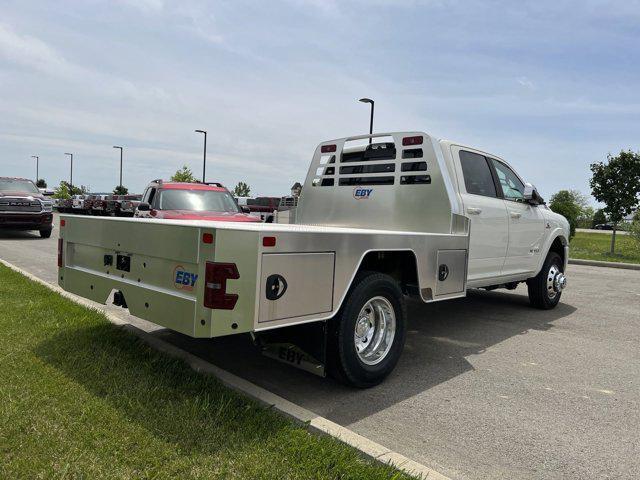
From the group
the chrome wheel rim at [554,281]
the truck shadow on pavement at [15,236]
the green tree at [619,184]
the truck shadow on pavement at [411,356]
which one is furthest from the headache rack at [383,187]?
the green tree at [619,184]

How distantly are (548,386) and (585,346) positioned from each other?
1.69 m

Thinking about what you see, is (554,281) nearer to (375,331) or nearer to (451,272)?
(451,272)

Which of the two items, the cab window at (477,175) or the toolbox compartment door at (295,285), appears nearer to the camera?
the toolbox compartment door at (295,285)

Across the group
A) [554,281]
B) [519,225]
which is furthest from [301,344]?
[554,281]

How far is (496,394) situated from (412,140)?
109 inches

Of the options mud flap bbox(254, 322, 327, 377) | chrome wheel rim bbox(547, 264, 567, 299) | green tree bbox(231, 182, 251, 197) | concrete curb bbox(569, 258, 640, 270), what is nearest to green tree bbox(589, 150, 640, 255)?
concrete curb bbox(569, 258, 640, 270)

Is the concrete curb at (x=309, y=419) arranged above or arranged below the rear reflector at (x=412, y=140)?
below

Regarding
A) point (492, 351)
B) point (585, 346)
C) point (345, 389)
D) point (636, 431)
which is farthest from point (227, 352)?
point (585, 346)

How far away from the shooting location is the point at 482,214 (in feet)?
19.4

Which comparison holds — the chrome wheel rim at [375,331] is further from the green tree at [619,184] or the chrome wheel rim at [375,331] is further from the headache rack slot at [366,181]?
the green tree at [619,184]

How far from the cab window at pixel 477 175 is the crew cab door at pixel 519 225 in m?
0.24

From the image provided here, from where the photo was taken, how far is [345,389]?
14.0 feet

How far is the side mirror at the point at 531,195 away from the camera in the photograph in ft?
21.9

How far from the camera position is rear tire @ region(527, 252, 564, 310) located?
773cm
